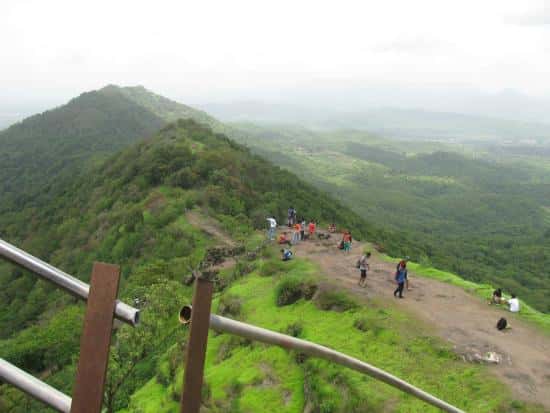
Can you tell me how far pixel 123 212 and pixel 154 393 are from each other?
1326 inches

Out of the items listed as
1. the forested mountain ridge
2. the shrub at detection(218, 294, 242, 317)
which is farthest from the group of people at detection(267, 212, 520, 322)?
the shrub at detection(218, 294, 242, 317)

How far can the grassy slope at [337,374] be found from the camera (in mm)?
11250

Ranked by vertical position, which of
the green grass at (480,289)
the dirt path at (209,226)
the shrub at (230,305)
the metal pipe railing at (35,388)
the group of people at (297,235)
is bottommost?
the dirt path at (209,226)

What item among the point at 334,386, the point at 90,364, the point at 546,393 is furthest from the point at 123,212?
the point at 90,364

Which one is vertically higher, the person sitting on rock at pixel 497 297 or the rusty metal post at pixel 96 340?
the rusty metal post at pixel 96 340

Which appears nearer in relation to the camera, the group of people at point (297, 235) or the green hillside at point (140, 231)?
the green hillside at point (140, 231)

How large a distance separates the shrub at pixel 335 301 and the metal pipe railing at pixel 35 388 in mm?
15938

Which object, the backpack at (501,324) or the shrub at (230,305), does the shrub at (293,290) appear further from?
the backpack at (501,324)

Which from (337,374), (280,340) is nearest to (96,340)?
(280,340)

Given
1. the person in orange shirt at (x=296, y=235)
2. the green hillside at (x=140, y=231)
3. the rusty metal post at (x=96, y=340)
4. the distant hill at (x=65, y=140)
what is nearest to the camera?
the rusty metal post at (x=96, y=340)

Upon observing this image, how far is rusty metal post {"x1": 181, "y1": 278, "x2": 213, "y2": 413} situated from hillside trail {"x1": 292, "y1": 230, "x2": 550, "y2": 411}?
11751mm

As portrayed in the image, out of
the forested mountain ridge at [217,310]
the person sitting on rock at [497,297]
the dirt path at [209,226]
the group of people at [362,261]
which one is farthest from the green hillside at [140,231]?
the person sitting on rock at [497,297]

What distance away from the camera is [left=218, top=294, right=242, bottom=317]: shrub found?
64.5 feet

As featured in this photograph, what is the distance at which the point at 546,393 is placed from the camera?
1155 centimetres
